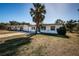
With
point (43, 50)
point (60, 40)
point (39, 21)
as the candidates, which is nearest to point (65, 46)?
point (60, 40)

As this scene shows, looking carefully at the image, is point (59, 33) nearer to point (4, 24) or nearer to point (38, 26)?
point (38, 26)

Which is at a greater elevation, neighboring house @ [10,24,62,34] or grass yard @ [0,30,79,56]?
neighboring house @ [10,24,62,34]

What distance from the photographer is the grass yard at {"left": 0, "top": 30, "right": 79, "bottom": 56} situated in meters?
4.22

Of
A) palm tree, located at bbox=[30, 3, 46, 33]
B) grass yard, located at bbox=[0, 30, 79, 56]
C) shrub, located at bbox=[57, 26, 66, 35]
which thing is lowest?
grass yard, located at bbox=[0, 30, 79, 56]

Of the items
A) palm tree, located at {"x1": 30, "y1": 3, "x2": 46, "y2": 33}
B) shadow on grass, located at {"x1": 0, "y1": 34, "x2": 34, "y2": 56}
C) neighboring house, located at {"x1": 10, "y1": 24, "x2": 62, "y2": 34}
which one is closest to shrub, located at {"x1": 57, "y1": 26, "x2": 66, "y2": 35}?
neighboring house, located at {"x1": 10, "y1": 24, "x2": 62, "y2": 34}

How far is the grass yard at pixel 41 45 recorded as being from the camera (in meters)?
4.22

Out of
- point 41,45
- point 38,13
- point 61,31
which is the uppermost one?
point 38,13

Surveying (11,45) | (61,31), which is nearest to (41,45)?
(61,31)

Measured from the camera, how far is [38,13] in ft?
14.3

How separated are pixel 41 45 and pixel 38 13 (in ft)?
2.15

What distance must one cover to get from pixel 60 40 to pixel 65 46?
16 centimetres

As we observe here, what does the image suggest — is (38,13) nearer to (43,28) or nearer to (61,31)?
(43,28)

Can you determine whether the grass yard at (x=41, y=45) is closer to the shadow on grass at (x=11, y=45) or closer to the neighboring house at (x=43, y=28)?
the shadow on grass at (x=11, y=45)

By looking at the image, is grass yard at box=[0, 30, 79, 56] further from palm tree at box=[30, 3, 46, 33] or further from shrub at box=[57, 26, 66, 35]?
palm tree at box=[30, 3, 46, 33]
